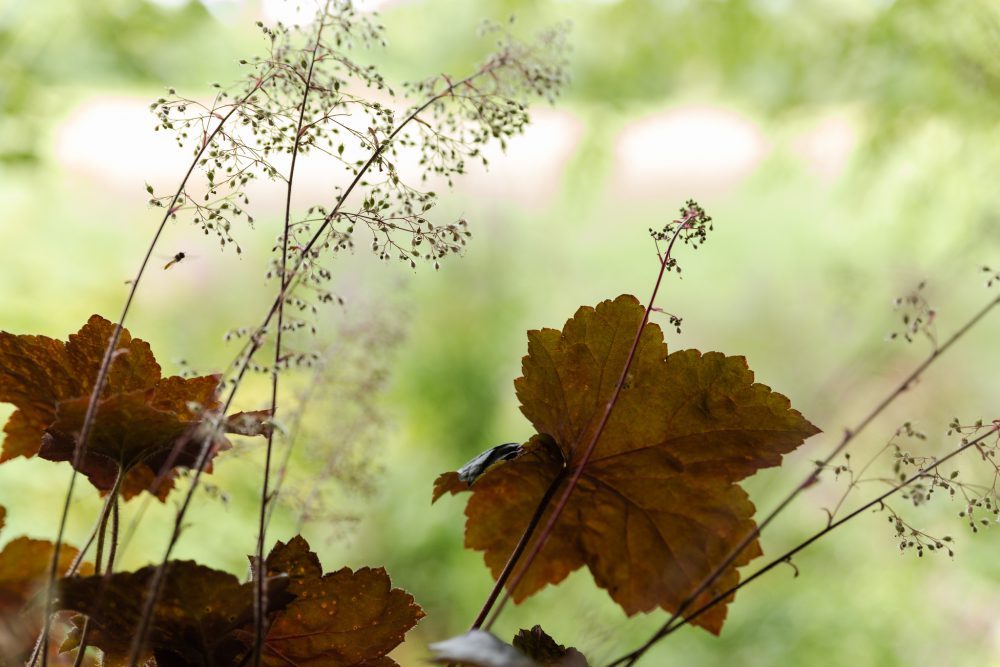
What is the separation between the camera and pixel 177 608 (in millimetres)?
201

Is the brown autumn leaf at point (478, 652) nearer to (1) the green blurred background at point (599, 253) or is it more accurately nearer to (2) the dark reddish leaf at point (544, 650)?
(2) the dark reddish leaf at point (544, 650)

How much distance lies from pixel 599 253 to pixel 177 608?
199 cm

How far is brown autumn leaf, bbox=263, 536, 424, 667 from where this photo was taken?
0.22 m

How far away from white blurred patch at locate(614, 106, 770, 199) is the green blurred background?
18 millimetres

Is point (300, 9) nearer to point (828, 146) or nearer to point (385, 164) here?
point (385, 164)

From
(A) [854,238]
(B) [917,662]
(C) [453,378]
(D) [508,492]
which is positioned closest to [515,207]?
(C) [453,378]

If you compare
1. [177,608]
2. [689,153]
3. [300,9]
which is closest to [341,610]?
[177,608]

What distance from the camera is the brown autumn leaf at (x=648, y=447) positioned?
244mm

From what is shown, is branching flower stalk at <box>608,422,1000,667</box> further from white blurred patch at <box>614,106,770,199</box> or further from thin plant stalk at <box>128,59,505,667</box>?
white blurred patch at <box>614,106,770,199</box>

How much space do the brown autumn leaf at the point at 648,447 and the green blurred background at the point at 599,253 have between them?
859mm

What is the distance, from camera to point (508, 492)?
284mm

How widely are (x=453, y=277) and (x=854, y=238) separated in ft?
3.37

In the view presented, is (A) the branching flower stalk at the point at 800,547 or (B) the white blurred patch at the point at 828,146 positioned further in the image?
(B) the white blurred patch at the point at 828,146

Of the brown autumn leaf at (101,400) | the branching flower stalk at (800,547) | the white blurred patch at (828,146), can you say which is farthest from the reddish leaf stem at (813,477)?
the white blurred patch at (828,146)
